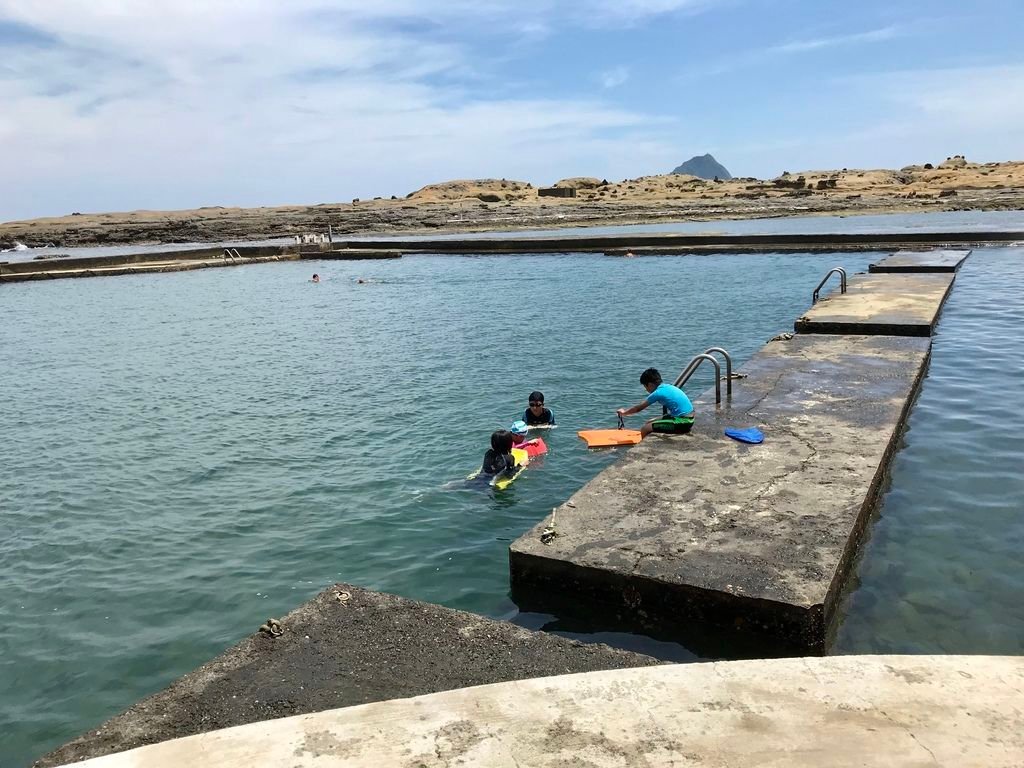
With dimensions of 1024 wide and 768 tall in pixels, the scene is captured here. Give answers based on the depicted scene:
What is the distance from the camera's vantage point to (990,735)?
117 inches

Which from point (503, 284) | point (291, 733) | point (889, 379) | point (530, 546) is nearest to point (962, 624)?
point (530, 546)

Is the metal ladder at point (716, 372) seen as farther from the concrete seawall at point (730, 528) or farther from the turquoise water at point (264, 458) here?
the turquoise water at point (264, 458)

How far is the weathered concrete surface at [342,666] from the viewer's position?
3.67 metres

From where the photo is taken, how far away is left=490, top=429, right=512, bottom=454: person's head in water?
26.0ft

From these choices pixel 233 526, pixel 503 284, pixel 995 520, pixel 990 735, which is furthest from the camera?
pixel 503 284

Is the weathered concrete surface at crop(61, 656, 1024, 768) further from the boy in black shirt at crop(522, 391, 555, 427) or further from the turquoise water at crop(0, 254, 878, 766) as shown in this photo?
the boy in black shirt at crop(522, 391, 555, 427)

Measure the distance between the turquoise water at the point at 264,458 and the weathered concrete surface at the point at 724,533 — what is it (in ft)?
2.87

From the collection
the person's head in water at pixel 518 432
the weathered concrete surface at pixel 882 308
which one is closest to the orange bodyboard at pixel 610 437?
the person's head in water at pixel 518 432

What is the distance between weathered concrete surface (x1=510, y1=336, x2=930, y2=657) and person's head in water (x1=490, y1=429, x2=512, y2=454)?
135cm

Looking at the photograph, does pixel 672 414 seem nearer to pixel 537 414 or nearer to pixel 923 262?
pixel 537 414

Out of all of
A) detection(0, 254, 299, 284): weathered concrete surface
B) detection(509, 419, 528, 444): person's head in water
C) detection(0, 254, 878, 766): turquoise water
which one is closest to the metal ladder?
detection(0, 254, 878, 766): turquoise water

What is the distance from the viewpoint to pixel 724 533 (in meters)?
5.42

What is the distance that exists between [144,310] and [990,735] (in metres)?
25.9

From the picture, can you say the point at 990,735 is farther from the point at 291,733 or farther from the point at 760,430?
the point at 760,430
